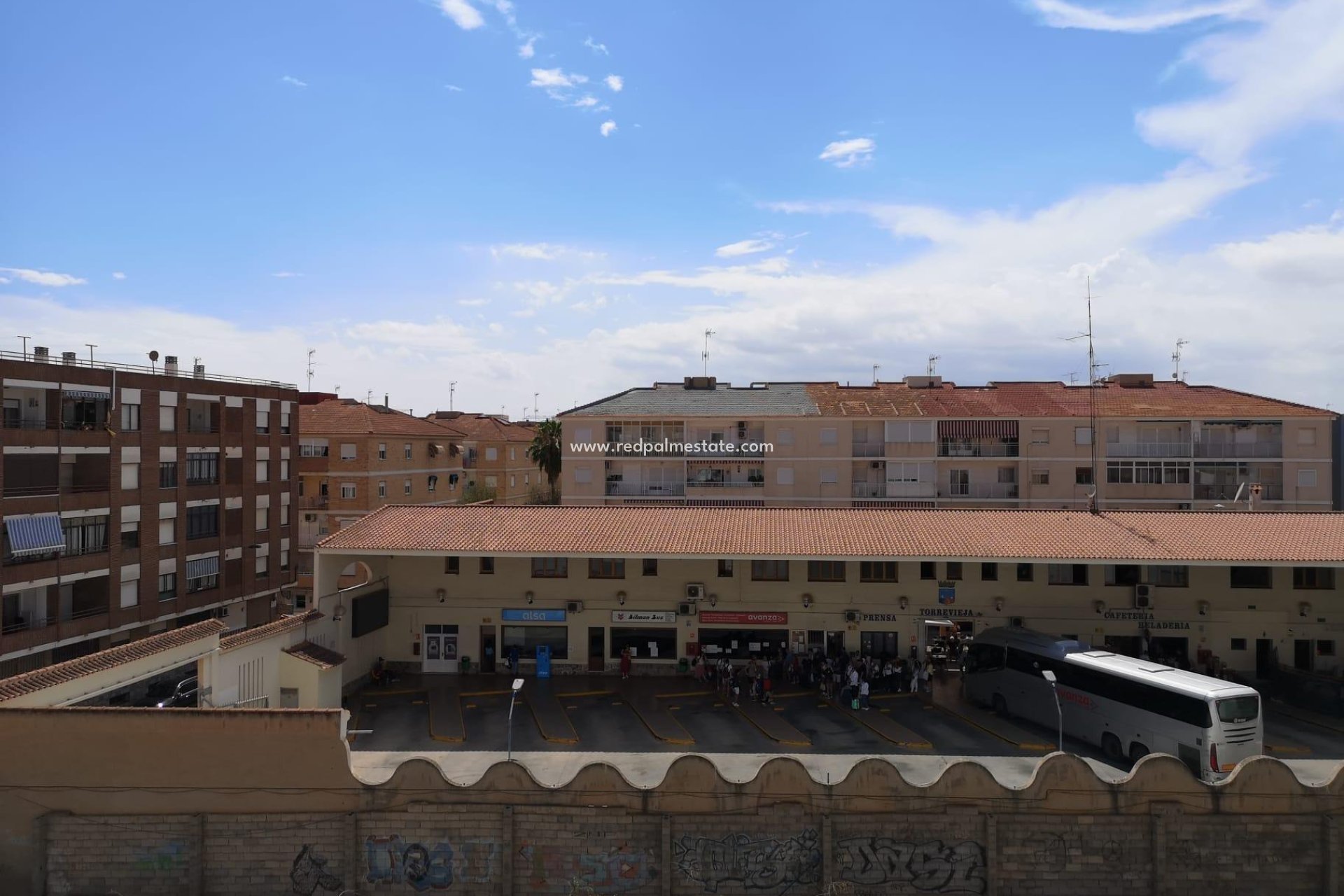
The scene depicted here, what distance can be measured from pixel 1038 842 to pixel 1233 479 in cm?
3766

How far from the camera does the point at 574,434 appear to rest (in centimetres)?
4975

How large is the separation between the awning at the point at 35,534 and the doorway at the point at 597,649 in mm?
21065

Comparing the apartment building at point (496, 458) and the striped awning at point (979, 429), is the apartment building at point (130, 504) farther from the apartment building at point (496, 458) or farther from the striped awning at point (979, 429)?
the striped awning at point (979, 429)

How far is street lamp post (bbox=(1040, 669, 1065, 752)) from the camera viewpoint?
75.2 ft

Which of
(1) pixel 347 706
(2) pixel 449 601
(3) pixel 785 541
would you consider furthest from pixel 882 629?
(1) pixel 347 706

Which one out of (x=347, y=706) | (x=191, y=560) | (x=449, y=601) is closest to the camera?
(x=347, y=706)

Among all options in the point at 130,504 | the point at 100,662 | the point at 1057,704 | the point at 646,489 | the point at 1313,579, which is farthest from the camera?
the point at 646,489

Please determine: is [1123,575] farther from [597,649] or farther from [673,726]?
[597,649]

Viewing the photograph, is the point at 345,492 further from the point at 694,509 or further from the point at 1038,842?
the point at 1038,842

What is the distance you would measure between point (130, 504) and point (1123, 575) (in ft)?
133

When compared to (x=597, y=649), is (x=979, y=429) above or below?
above

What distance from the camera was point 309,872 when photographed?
17406 mm

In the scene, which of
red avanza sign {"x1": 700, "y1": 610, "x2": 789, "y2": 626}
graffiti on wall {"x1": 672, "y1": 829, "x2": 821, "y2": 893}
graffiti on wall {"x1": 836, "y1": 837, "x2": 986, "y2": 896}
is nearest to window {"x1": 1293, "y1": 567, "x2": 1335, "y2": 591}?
red avanza sign {"x1": 700, "y1": 610, "x2": 789, "y2": 626}

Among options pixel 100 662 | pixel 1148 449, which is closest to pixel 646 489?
pixel 1148 449
